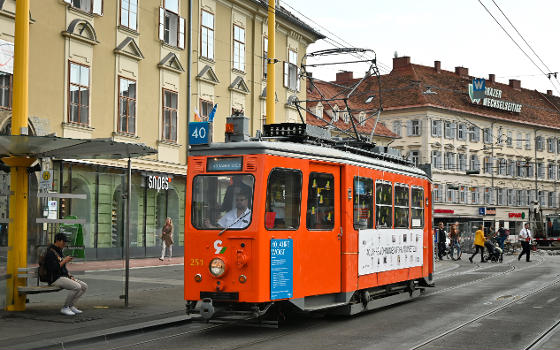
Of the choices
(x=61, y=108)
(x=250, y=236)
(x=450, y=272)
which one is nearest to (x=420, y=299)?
(x=250, y=236)

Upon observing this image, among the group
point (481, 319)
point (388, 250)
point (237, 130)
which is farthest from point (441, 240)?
point (237, 130)

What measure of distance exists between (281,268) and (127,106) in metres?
17.5

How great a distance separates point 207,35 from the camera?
31547 mm

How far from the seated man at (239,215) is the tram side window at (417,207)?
19.1 ft

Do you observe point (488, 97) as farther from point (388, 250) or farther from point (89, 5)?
point (388, 250)

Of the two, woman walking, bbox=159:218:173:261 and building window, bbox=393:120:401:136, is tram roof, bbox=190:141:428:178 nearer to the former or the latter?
woman walking, bbox=159:218:173:261

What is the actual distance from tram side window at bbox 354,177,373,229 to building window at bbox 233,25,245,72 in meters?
20.7

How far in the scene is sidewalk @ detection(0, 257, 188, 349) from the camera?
1028cm

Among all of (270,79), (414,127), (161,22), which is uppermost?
(414,127)

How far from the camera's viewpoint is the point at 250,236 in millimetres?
10828

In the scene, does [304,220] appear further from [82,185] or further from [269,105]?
[82,185]

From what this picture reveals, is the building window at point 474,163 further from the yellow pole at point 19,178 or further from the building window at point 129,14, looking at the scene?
Result: the yellow pole at point 19,178

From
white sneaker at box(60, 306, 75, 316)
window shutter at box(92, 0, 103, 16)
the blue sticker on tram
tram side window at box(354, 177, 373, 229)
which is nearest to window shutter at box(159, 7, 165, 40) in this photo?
window shutter at box(92, 0, 103, 16)

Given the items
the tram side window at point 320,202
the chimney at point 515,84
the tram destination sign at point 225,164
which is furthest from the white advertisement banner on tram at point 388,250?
the chimney at point 515,84
